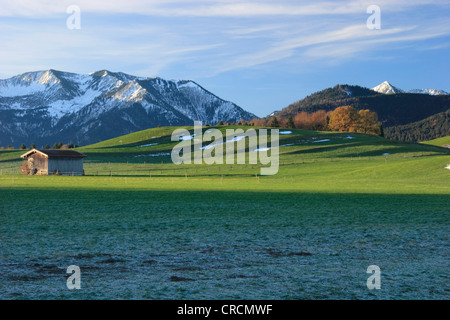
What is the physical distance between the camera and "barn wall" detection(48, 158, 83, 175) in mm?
98312

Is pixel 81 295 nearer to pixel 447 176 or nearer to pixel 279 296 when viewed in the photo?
pixel 279 296

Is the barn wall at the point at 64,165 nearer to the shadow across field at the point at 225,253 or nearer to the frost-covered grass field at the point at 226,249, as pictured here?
the frost-covered grass field at the point at 226,249

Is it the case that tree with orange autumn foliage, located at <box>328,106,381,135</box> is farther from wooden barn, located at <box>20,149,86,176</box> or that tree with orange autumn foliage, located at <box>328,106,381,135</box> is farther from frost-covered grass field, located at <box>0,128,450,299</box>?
frost-covered grass field, located at <box>0,128,450,299</box>

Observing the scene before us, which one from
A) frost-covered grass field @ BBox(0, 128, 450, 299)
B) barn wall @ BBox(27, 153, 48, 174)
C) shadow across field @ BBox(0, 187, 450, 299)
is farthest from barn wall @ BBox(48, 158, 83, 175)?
shadow across field @ BBox(0, 187, 450, 299)

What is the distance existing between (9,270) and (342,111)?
160396 millimetres

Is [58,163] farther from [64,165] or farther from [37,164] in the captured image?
[37,164]

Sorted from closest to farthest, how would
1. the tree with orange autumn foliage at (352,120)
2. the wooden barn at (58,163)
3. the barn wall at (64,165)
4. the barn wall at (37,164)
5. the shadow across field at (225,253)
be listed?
the shadow across field at (225,253) < the wooden barn at (58,163) < the barn wall at (64,165) < the barn wall at (37,164) < the tree with orange autumn foliage at (352,120)

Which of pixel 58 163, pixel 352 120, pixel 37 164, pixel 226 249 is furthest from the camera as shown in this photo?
pixel 352 120

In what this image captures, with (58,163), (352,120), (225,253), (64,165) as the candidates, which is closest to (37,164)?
(58,163)

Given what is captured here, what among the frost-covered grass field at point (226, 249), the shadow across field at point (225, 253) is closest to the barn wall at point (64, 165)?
the frost-covered grass field at point (226, 249)

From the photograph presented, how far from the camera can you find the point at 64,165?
3907 inches

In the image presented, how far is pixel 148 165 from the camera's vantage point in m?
117

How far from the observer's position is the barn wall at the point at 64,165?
9831 centimetres
